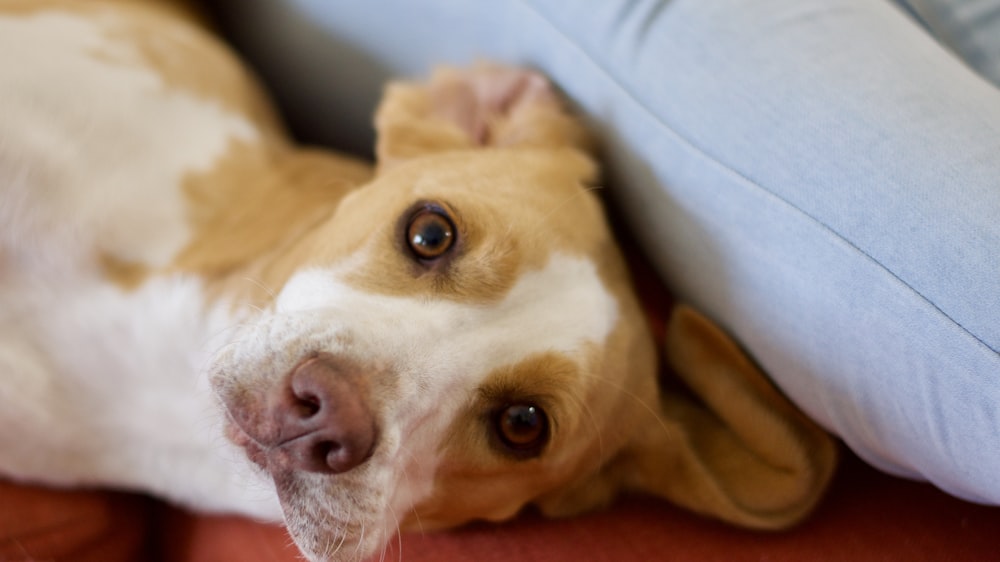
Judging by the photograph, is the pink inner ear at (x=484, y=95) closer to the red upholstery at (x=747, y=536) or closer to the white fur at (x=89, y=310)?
the white fur at (x=89, y=310)

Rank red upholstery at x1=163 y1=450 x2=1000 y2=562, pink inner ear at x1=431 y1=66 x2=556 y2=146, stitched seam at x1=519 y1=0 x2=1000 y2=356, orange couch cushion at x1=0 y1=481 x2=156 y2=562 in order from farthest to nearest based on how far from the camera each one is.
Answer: pink inner ear at x1=431 y1=66 x2=556 y2=146
orange couch cushion at x1=0 y1=481 x2=156 y2=562
red upholstery at x1=163 y1=450 x2=1000 y2=562
stitched seam at x1=519 y1=0 x2=1000 y2=356

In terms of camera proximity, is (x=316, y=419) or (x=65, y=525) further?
(x=65, y=525)

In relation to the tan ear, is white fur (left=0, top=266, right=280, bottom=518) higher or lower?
lower

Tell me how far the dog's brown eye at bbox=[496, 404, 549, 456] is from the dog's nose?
0.28 metres

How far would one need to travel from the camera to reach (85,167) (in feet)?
5.02

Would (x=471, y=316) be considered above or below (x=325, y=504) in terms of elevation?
above

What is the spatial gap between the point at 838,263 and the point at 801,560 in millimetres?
552

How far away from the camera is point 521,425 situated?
1.26 meters

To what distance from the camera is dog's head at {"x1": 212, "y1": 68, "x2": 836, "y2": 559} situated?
42.8 inches

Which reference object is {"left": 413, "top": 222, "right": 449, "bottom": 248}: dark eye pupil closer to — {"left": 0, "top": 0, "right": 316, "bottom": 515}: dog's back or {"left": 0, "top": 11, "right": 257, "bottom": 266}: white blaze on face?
{"left": 0, "top": 0, "right": 316, "bottom": 515}: dog's back

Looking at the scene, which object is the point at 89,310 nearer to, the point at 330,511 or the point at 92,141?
the point at 92,141

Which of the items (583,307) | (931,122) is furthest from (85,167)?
(931,122)

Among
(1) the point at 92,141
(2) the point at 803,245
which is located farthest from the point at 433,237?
(1) the point at 92,141

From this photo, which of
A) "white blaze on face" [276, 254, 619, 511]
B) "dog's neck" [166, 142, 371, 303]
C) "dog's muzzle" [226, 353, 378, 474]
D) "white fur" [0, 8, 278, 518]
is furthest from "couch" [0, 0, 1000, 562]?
"dog's neck" [166, 142, 371, 303]
